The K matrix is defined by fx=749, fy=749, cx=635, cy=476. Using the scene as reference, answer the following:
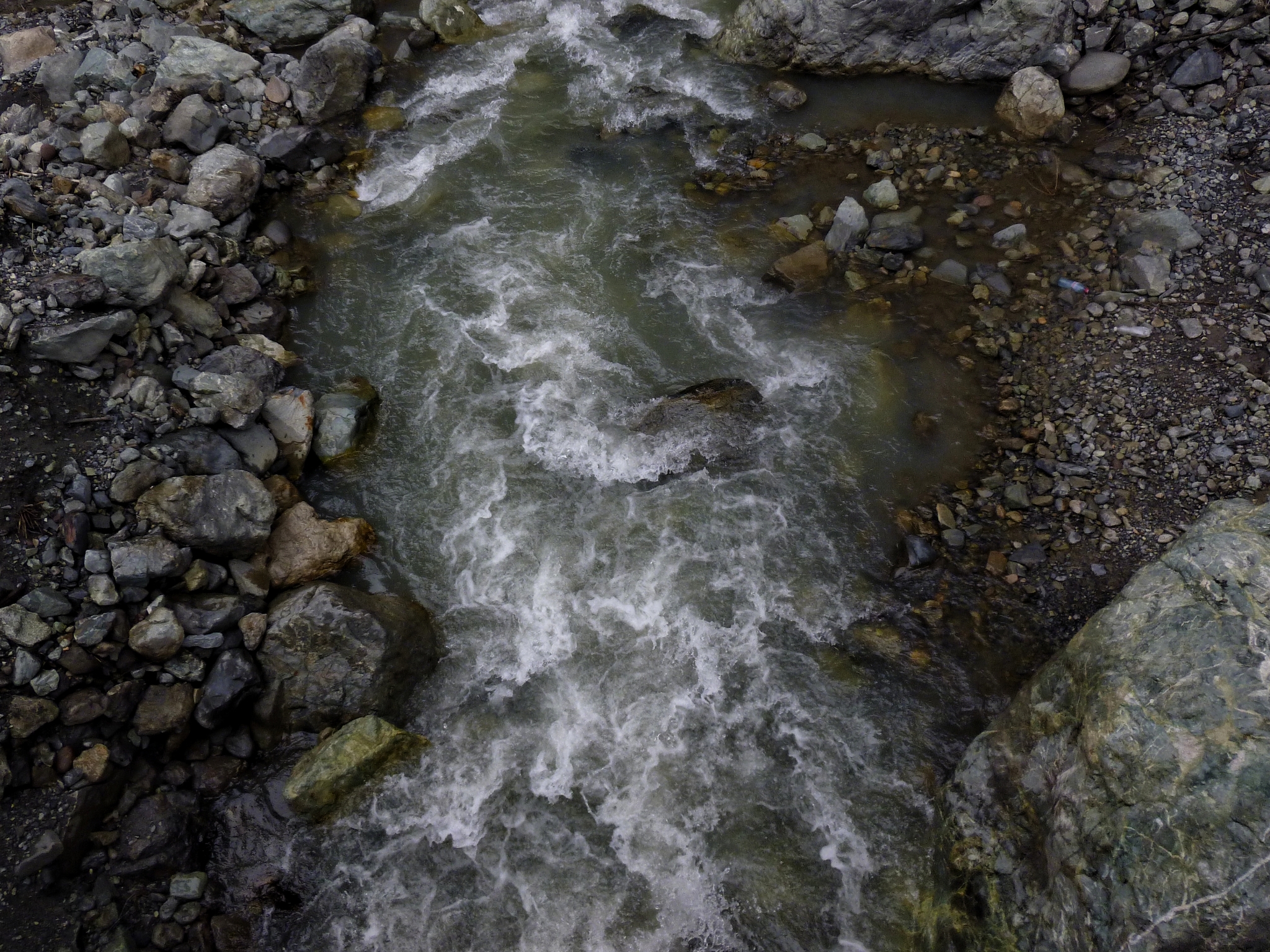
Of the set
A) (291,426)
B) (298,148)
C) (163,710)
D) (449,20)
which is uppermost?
(449,20)

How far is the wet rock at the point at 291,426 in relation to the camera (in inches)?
375

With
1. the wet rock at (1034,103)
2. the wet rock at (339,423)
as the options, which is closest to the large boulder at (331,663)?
the wet rock at (339,423)

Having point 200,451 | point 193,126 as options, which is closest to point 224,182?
point 193,126

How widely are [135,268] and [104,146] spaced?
3453 mm

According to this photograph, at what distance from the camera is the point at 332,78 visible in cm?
1386

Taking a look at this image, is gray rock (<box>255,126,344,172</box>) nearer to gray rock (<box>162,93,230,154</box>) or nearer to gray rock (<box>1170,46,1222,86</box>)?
gray rock (<box>162,93,230,154</box>)

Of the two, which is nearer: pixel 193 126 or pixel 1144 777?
pixel 1144 777

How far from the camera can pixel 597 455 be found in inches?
385

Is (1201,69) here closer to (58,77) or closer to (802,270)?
(802,270)

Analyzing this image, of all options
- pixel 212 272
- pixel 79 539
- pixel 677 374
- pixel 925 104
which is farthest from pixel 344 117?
pixel 925 104

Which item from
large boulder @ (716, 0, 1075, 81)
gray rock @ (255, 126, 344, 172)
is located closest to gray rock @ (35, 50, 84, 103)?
gray rock @ (255, 126, 344, 172)

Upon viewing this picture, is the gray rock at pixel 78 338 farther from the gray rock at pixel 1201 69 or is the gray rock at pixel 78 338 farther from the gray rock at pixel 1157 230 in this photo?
the gray rock at pixel 1201 69

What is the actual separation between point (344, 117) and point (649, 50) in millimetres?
6132

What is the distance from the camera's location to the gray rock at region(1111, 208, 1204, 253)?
10.0 meters
